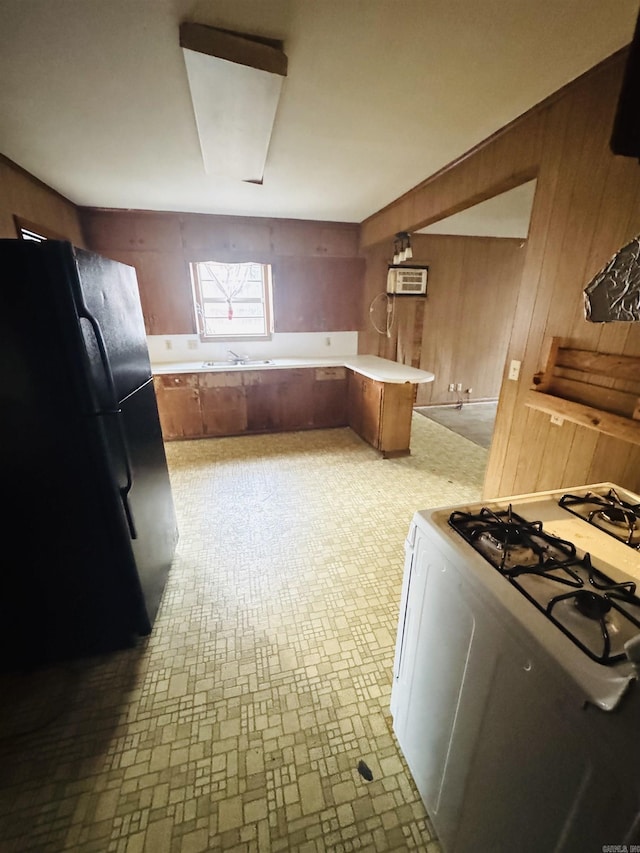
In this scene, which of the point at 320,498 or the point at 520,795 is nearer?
the point at 520,795

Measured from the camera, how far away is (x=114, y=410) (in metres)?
1.32

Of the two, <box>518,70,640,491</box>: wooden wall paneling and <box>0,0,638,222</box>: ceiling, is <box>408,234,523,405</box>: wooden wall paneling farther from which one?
<box>518,70,640,491</box>: wooden wall paneling

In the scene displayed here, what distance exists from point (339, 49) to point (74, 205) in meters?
3.29

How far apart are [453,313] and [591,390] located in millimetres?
3704

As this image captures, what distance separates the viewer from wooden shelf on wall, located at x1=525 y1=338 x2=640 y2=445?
4.70 ft

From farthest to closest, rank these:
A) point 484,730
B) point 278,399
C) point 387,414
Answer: point 278,399
point 387,414
point 484,730

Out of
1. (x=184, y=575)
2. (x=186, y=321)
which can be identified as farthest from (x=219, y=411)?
(x=184, y=575)

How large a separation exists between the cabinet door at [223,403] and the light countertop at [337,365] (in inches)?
4.8

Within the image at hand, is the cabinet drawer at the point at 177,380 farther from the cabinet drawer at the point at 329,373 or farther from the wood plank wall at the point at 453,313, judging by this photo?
the wood plank wall at the point at 453,313

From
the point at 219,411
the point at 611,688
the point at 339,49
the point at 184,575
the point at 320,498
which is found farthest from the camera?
the point at 219,411

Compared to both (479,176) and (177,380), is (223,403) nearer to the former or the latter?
(177,380)

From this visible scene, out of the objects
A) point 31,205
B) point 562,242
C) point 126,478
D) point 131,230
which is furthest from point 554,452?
point 131,230

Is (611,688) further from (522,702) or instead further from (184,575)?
(184,575)

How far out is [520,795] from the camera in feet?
2.20
